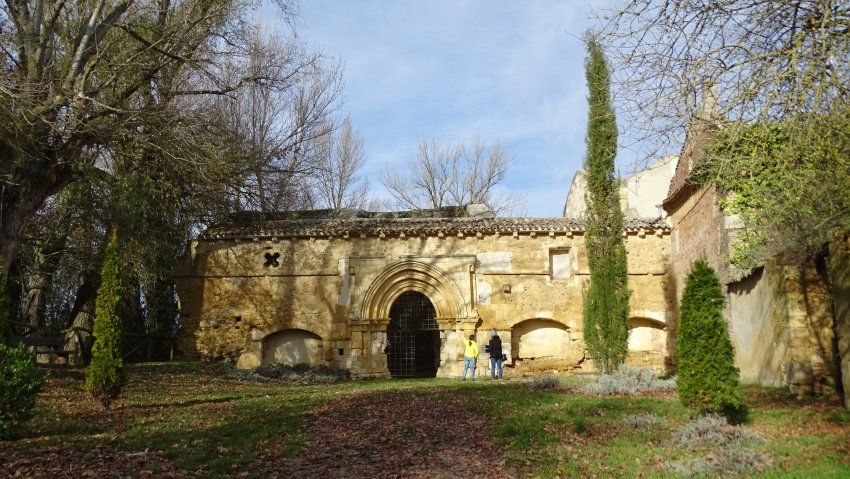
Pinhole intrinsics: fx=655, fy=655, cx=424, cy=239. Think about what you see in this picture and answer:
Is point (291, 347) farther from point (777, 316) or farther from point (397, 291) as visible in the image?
point (777, 316)

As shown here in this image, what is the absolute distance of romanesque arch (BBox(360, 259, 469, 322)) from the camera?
19.3 m

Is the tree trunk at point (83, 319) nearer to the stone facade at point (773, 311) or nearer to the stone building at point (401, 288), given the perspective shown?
the stone building at point (401, 288)

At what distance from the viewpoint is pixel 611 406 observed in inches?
397

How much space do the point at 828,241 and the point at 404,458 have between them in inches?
273

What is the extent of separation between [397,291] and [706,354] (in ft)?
39.7

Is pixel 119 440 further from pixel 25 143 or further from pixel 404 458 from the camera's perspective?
pixel 25 143

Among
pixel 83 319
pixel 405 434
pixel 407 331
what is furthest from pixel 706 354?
pixel 83 319

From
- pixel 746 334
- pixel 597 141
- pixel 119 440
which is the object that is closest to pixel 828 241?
pixel 746 334

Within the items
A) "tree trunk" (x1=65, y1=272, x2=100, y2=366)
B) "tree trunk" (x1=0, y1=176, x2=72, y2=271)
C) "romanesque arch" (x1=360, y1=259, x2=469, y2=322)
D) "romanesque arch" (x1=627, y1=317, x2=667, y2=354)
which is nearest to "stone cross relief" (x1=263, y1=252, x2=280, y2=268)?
"romanesque arch" (x1=360, y1=259, x2=469, y2=322)

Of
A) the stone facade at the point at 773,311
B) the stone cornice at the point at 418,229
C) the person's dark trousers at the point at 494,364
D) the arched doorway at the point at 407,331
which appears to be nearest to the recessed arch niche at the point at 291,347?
the arched doorway at the point at 407,331

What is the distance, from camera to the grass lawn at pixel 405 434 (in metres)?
6.68

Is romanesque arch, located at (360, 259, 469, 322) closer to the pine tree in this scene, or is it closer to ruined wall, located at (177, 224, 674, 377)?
ruined wall, located at (177, 224, 674, 377)

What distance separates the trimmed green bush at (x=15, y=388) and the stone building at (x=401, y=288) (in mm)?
11526

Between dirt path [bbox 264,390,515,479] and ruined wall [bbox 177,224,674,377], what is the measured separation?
26.7 feet
